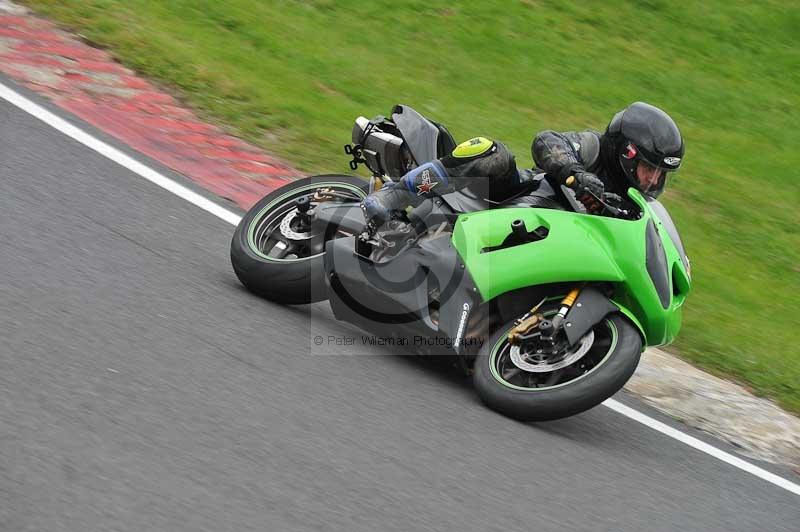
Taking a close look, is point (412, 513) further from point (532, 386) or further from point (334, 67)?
point (334, 67)

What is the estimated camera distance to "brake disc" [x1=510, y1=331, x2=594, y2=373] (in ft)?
17.3

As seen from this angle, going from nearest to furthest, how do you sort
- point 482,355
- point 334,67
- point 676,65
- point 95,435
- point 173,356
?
point 95,435
point 173,356
point 482,355
point 334,67
point 676,65

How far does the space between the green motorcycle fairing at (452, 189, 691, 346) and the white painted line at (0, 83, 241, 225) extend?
2212 millimetres

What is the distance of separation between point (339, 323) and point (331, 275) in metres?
0.38

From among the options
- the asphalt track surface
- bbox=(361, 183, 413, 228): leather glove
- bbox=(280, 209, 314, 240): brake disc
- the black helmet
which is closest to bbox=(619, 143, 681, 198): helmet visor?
the black helmet

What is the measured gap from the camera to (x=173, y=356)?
5074 mm

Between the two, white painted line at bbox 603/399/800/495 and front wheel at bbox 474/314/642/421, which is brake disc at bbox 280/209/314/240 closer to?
front wheel at bbox 474/314/642/421

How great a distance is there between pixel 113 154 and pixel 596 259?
12.1 ft

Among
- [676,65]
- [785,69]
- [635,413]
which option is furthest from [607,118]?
[635,413]

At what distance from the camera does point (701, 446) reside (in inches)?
230

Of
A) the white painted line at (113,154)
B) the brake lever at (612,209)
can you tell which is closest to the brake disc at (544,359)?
the brake lever at (612,209)

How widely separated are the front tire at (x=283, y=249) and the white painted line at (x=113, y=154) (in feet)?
2.87

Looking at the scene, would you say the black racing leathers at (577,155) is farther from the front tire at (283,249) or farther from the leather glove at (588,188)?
the front tire at (283,249)

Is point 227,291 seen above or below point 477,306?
below
